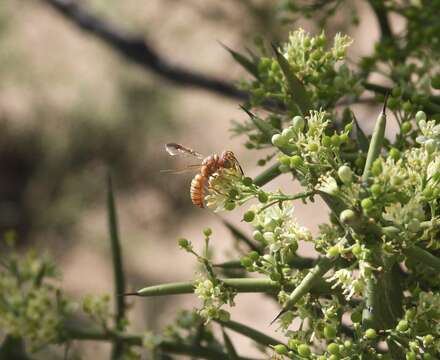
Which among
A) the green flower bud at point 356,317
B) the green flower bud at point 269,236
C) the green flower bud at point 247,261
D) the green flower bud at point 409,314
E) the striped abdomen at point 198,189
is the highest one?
the striped abdomen at point 198,189

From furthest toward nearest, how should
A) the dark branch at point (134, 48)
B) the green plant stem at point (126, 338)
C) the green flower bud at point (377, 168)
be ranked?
the dark branch at point (134, 48)
the green plant stem at point (126, 338)
the green flower bud at point (377, 168)

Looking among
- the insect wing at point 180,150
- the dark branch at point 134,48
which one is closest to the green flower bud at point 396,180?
the insect wing at point 180,150

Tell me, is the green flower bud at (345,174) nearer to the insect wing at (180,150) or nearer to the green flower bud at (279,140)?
the green flower bud at (279,140)

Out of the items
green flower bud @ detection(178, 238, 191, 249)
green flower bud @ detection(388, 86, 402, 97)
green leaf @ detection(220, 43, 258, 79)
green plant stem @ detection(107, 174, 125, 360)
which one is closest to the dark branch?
green plant stem @ detection(107, 174, 125, 360)

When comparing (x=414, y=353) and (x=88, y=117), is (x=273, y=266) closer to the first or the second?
(x=414, y=353)

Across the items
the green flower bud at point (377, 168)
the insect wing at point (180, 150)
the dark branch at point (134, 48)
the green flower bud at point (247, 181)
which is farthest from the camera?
the dark branch at point (134, 48)

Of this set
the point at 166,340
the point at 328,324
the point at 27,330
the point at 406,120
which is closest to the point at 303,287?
the point at 328,324

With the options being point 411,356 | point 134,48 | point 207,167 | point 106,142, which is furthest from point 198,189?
point 106,142
